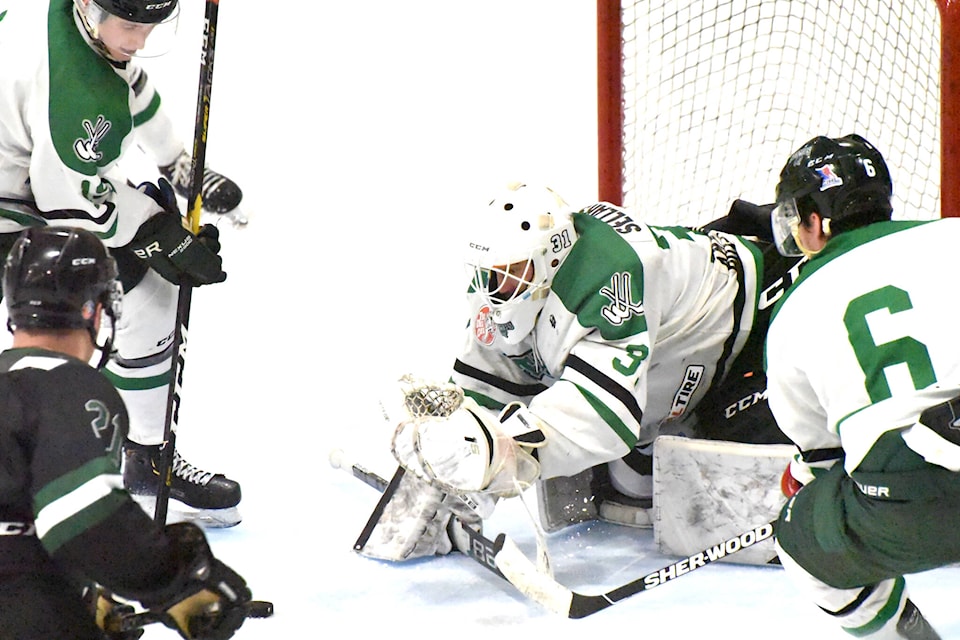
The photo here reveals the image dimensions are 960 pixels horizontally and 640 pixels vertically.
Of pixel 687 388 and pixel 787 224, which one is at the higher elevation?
pixel 787 224

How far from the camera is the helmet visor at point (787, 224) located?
79.7 inches

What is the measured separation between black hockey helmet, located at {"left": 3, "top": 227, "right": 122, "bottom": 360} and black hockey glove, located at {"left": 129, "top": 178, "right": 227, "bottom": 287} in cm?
109

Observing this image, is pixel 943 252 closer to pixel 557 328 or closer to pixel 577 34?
pixel 557 328

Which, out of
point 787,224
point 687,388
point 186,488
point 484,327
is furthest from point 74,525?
point 687,388

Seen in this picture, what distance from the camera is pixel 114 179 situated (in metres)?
2.77

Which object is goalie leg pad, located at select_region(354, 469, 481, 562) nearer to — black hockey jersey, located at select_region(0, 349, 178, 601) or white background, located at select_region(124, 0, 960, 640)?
white background, located at select_region(124, 0, 960, 640)

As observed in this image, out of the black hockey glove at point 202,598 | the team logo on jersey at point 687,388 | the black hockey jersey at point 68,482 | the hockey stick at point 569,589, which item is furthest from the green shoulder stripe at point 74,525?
the team logo on jersey at point 687,388

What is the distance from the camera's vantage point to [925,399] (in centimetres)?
172

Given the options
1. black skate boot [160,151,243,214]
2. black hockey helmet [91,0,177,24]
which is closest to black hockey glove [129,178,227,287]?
black skate boot [160,151,243,214]

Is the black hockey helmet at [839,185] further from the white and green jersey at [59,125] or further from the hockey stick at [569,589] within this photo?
the white and green jersey at [59,125]

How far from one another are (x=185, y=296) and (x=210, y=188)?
46cm

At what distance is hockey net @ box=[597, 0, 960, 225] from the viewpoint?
359 cm

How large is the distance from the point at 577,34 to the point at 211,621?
12.3 ft

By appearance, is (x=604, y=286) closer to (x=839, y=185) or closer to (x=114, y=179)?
(x=839, y=185)
